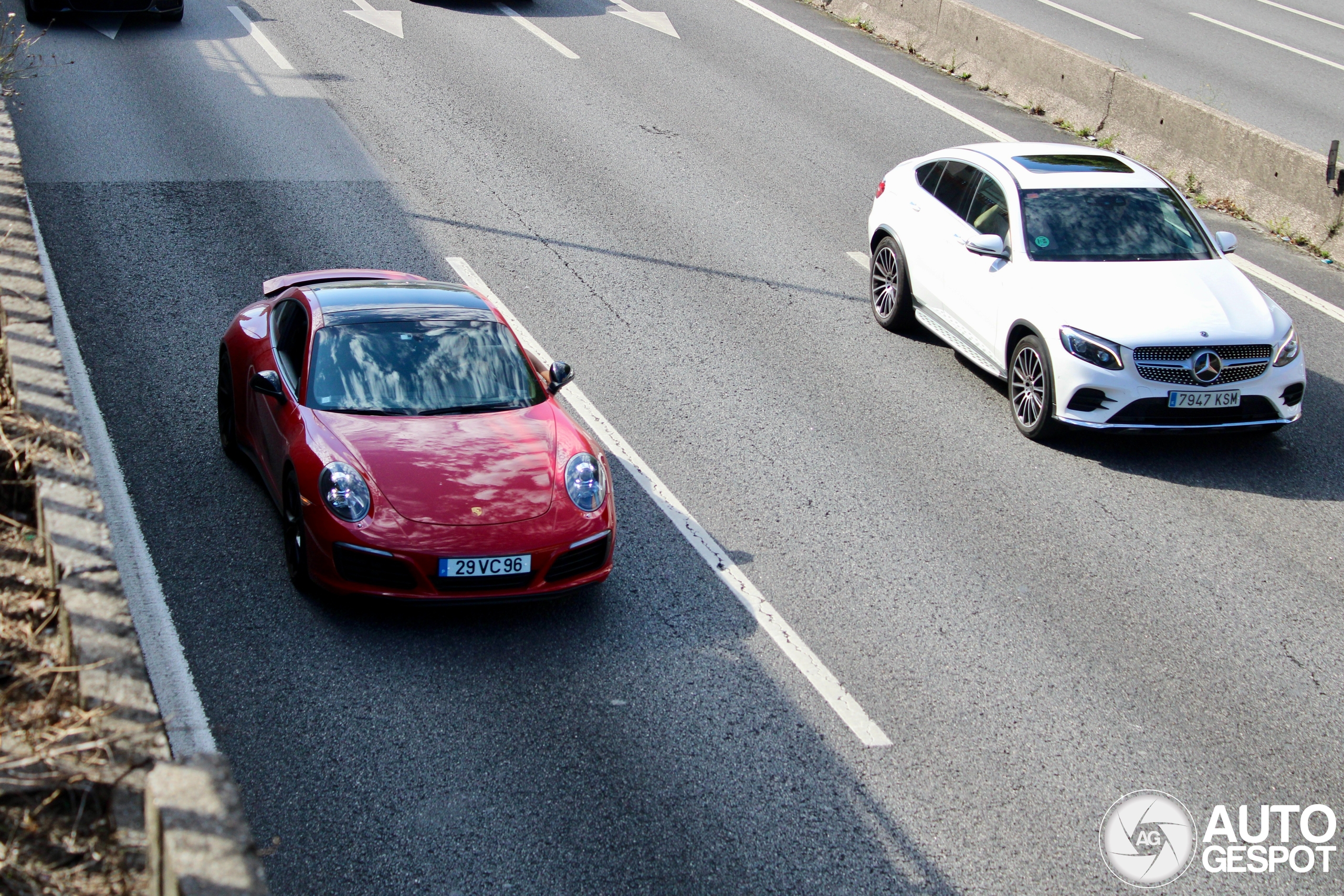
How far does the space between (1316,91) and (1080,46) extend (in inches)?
133

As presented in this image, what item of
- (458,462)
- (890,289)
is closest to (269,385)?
(458,462)

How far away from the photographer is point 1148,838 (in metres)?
5.87

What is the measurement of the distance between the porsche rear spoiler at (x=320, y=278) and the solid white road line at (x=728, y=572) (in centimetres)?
136

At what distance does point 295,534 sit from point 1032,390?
5.51 metres

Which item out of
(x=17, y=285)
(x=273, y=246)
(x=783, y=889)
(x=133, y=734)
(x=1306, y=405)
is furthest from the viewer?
(x=273, y=246)

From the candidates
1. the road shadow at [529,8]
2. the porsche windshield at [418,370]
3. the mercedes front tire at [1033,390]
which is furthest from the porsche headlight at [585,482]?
the road shadow at [529,8]

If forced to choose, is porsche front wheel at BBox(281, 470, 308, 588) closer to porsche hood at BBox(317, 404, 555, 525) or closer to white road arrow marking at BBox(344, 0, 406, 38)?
porsche hood at BBox(317, 404, 555, 525)

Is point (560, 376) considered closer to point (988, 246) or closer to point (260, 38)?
point (988, 246)

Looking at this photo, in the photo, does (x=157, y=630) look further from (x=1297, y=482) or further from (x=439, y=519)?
(x=1297, y=482)

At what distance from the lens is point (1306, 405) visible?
1038 centimetres

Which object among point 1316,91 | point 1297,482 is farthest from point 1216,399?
point 1316,91

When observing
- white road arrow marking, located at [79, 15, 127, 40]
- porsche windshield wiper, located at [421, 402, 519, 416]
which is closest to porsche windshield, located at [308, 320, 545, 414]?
porsche windshield wiper, located at [421, 402, 519, 416]

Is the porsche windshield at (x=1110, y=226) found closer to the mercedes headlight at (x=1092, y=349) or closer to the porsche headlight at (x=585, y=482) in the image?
the mercedes headlight at (x=1092, y=349)

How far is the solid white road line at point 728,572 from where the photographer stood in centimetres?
654
